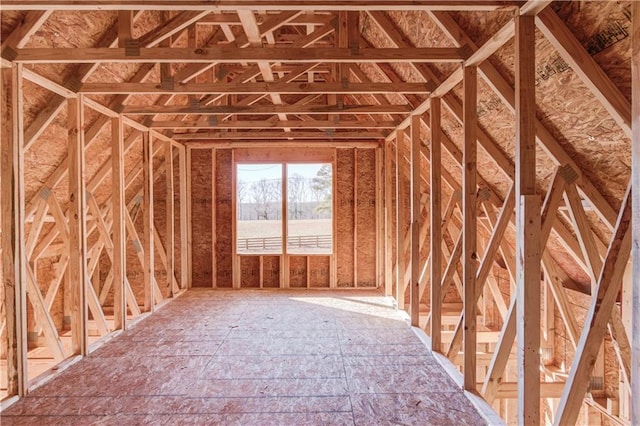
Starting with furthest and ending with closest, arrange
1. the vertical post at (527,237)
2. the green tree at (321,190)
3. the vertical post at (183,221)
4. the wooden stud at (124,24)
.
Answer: the green tree at (321,190) < the vertical post at (183,221) < the wooden stud at (124,24) < the vertical post at (527,237)

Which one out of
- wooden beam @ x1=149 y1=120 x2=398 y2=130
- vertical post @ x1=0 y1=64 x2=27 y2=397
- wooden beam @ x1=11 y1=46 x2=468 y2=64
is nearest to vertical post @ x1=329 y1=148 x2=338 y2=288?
wooden beam @ x1=149 y1=120 x2=398 y2=130

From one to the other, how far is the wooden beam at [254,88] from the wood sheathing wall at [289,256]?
3400mm

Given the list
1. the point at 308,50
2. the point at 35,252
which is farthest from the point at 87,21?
the point at 35,252

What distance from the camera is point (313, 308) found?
5625 mm

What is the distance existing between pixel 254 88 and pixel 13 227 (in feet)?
7.96

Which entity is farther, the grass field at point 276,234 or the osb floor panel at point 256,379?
the grass field at point 276,234

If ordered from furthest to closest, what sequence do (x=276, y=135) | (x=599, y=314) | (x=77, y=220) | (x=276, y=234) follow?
(x=276, y=234) → (x=276, y=135) → (x=77, y=220) → (x=599, y=314)

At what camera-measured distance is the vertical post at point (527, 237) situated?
214cm

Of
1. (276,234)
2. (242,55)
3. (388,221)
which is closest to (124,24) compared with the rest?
(242,55)

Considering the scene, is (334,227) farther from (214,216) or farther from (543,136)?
(543,136)

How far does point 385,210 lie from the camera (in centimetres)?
648

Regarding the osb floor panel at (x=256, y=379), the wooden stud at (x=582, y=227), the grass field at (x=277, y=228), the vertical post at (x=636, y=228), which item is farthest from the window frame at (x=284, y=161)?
the vertical post at (x=636, y=228)

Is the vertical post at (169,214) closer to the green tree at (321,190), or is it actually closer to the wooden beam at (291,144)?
the wooden beam at (291,144)

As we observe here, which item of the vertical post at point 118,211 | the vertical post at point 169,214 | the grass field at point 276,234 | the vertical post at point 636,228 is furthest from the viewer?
the grass field at point 276,234
